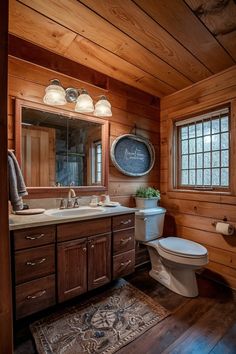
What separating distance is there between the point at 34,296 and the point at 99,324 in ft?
1.74

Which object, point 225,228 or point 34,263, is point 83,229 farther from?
point 225,228

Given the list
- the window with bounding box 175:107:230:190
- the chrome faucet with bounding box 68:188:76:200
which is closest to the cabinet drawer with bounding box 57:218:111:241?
the chrome faucet with bounding box 68:188:76:200

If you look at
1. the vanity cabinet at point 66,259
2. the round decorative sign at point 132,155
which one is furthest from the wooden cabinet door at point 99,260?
the round decorative sign at point 132,155

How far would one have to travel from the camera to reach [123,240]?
1862 millimetres

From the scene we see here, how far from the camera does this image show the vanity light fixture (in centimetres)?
170

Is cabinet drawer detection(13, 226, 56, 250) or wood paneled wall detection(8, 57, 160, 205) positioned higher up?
wood paneled wall detection(8, 57, 160, 205)

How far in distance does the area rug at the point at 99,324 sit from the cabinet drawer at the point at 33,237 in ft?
2.07

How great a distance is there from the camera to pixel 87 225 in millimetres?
1622

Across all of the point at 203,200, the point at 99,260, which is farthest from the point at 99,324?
the point at 203,200

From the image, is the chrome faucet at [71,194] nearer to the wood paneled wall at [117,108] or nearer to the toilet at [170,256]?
the wood paneled wall at [117,108]

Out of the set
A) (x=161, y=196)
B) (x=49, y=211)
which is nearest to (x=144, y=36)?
(x=49, y=211)

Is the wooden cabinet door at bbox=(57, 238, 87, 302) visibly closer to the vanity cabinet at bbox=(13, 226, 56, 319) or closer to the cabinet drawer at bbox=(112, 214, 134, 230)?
the vanity cabinet at bbox=(13, 226, 56, 319)

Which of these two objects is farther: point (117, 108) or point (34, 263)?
point (117, 108)

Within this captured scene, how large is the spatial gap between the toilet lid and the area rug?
480 mm
